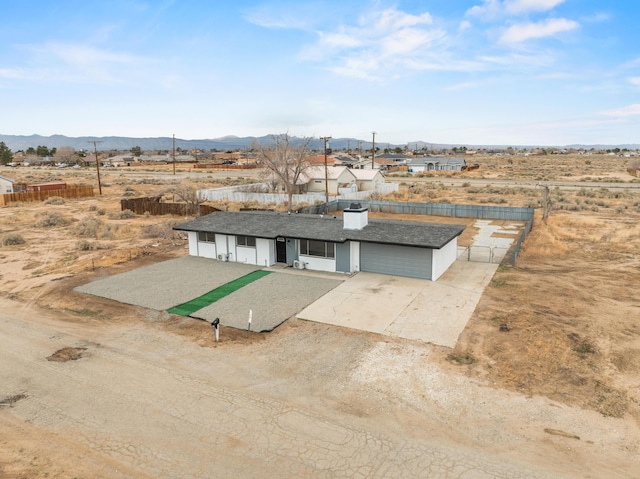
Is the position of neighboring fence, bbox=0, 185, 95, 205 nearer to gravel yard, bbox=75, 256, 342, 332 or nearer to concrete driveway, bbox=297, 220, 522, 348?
gravel yard, bbox=75, 256, 342, 332

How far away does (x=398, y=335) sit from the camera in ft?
54.9

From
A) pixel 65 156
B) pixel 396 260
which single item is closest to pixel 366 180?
pixel 396 260

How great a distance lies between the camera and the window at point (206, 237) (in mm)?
28141

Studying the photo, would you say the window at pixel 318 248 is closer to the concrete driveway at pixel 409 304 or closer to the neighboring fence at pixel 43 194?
the concrete driveway at pixel 409 304

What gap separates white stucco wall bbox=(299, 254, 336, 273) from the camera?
25172mm

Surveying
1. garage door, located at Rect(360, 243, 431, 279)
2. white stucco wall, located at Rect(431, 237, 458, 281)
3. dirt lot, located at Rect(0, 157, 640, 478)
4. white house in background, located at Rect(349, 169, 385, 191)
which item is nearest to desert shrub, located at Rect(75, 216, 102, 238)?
dirt lot, located at Rect(0, 157, 640, 478)

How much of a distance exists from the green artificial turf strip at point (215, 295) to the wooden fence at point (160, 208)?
72.5 feet

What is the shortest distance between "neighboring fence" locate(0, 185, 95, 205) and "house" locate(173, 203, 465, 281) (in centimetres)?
4058

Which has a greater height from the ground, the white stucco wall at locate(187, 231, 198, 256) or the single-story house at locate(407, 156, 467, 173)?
the single-story house at locate(407, 156, 467, 173)

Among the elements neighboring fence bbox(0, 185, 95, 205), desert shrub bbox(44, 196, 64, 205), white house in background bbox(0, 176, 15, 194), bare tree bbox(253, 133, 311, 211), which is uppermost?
bare tree bbox(253, 133, 311, 211)

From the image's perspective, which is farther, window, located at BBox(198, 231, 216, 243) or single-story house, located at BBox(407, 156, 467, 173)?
single-story house, located at BBox(407, 156, 467, 173)

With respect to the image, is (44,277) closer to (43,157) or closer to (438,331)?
(438,331)

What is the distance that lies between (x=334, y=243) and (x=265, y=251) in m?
4.28

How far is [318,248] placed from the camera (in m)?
25.5
